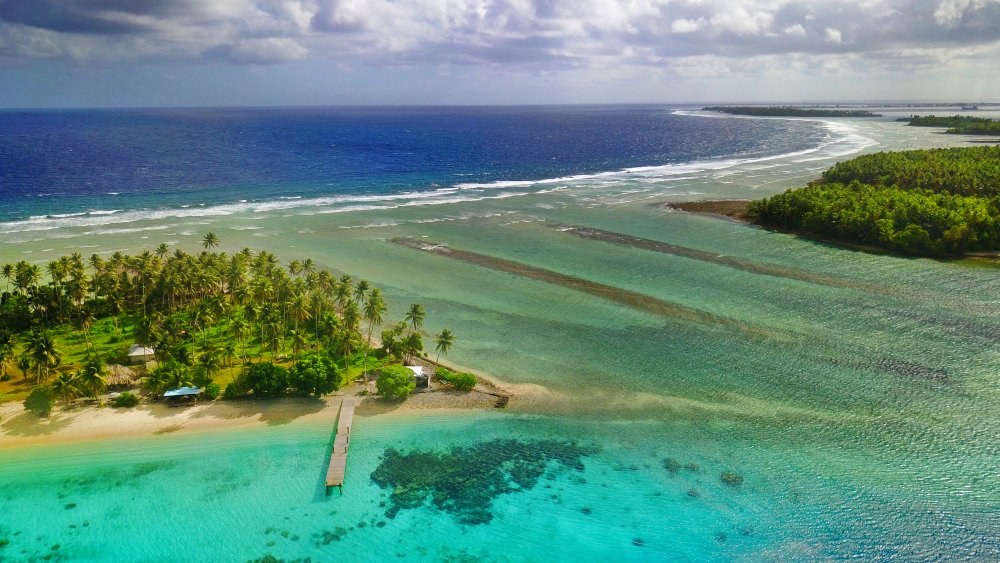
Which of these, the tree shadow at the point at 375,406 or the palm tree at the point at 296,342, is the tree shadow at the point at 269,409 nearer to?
the tree shadow at the point at 375,406

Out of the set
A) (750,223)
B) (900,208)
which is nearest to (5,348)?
(750,223)

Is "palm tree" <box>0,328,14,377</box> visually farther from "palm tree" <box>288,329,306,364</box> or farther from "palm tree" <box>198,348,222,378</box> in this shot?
"palm tree" <box>288,329,306,364</box>

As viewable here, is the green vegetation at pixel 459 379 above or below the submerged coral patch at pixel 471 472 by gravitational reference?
above

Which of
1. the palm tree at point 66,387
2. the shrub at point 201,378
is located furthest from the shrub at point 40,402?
Result: the shrub at point 201,378

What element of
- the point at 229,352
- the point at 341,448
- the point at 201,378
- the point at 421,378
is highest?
the point at 229,352

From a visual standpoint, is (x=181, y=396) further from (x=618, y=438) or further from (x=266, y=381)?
(x=618, y=438)

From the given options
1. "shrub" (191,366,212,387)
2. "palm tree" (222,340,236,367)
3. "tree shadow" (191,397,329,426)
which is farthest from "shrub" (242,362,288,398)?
"palm tree" (222,340,236,367)
